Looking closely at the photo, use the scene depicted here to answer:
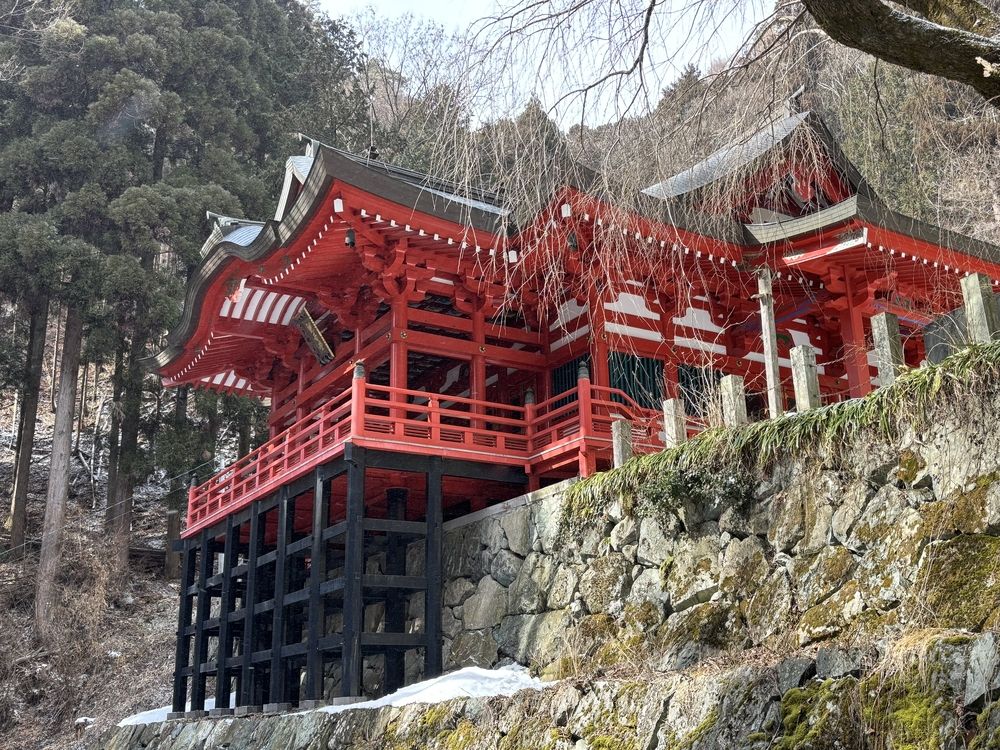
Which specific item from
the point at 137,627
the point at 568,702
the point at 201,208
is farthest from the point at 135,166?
the point at 568,702

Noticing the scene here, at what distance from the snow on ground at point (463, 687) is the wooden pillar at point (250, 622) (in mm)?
2584

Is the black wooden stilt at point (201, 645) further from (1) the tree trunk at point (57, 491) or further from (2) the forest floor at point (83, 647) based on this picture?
(1) the tree trunk at point (57, 491)

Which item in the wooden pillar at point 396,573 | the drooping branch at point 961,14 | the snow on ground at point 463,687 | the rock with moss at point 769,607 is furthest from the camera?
the wooden pillar at point 396,573

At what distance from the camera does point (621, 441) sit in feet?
33.6

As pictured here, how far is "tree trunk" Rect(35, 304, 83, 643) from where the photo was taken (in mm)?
19484

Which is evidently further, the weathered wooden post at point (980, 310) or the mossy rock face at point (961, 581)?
the weathered wooden post at point (980, 310)

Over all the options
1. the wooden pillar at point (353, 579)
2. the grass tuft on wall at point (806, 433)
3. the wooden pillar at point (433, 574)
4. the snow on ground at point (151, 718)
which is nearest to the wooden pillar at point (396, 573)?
the wooden pillar at point (433, 574)

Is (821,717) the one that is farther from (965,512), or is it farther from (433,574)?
(433,574)

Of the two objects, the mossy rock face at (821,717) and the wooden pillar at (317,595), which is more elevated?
the wooden pillar at (317,595)

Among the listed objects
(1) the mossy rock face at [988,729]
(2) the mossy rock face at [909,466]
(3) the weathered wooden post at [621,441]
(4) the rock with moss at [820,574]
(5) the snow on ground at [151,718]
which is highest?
(3) the weathered wooden post at [621,441]

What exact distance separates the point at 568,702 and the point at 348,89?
28.3 m

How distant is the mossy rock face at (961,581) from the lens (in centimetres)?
621

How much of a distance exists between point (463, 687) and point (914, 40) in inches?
283

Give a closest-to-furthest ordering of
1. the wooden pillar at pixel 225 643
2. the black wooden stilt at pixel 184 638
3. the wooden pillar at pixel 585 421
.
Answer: the wooden pillar at pixel 585 421 < the wooden pillar at pixel 225 643 < the black wooden stilt at pixel 184 638
